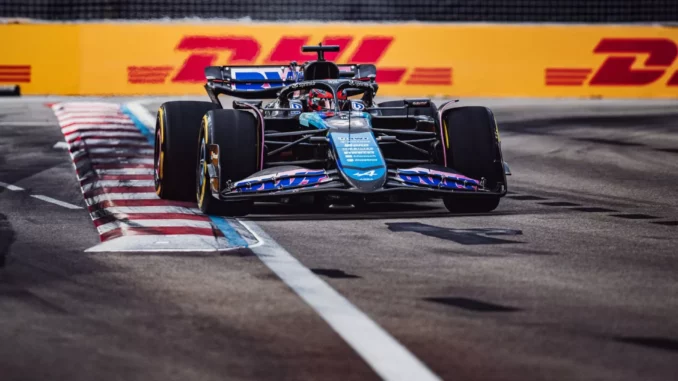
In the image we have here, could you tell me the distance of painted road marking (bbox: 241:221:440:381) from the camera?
16.9 feet

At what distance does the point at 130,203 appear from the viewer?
11086 millimetres

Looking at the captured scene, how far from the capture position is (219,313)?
624cm

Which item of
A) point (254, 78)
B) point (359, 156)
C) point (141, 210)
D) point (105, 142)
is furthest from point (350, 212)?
point (105, 142)

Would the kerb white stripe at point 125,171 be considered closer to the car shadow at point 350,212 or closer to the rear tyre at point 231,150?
the car shadow at point 350,212

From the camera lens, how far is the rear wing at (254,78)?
12664 mm

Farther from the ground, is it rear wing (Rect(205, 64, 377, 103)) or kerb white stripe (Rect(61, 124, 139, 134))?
rear wing (Rect(205, 64, 377, 103))

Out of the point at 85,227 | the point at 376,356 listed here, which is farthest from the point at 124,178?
the point at 376,356

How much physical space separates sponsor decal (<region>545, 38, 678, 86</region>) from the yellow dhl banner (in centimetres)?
2

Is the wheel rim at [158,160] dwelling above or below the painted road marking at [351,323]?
above

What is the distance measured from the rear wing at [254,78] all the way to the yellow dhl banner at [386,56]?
12.0m

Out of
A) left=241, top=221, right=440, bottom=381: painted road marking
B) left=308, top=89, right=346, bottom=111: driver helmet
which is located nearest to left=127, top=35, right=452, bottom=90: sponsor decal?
left=308, top=89, right=346, bottom=111: driver helmet

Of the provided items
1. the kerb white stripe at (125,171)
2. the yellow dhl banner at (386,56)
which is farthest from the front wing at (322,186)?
the yellow dhl banner at (386,56)

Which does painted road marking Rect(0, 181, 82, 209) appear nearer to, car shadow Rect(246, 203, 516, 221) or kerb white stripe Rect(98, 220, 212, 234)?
kerb white stripe Rect(98, 220, 212, 234)

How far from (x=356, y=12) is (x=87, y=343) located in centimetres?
2202
